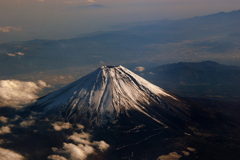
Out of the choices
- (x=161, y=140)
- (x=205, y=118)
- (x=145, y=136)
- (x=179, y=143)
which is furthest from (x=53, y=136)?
(x=205, y=118)

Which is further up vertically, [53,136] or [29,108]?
[29,108]

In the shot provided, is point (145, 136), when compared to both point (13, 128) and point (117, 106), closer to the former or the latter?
point (117, 106)

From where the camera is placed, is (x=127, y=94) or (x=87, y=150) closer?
(x=87, y=150)

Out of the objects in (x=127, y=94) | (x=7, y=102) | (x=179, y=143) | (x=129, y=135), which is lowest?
(x=179, y=143)

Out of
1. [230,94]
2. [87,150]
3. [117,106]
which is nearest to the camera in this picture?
[87,150]

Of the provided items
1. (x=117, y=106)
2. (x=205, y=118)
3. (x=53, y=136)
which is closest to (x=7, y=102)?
(x=53, y=136)

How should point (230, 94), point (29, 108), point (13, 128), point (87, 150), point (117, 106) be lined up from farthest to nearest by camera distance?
1. point (230, 94)
2. point (29, 108)
3. point (117, 106)
4. point (13, 128)
5. point (87, 150)

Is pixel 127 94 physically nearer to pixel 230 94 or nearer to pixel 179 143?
pixel 179 143
